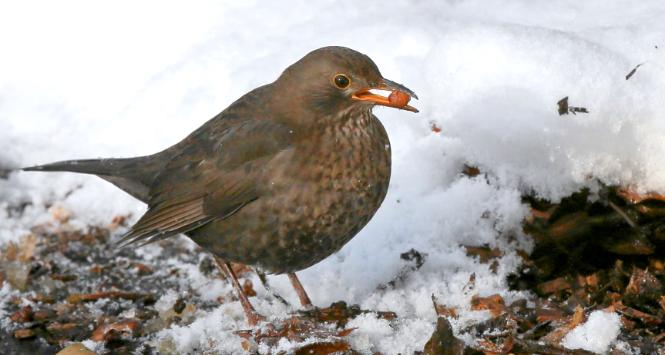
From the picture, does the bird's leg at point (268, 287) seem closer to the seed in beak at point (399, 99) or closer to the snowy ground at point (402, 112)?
the snowy ground at point (402, 112)

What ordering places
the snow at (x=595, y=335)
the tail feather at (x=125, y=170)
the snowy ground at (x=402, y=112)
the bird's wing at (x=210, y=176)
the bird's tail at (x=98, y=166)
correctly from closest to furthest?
the snow at (x=595, y=335), the bird's wing at (x=210, y=176), the snowy ground at (x=402, y=112), the tail feather at (x=125, y=170), the bird's tail at (x=98, y=166)

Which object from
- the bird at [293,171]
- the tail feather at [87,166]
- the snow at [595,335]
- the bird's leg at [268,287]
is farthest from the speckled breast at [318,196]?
the tail feather at [87,166]

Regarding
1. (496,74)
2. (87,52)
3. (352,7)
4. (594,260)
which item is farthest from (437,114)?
(87,52)

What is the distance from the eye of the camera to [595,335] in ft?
13.2

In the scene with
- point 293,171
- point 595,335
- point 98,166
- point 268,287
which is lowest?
point 595,335

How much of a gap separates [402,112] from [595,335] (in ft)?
6.62

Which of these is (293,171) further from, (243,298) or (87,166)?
(87,166)

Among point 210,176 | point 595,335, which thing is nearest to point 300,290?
point 210,176

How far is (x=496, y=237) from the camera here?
16.5ft

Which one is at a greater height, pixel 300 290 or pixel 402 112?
pixel 402 112

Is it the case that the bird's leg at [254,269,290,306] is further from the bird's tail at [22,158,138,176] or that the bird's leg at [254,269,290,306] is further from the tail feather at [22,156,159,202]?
the bird's tail at [22,158,138,176]

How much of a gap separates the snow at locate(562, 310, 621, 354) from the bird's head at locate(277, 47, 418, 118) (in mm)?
1132

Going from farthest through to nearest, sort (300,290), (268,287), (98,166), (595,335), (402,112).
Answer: (402,112) < (98,166) < (268,287) < (300,290) < (595,335)

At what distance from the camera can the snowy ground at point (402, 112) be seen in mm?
4887
